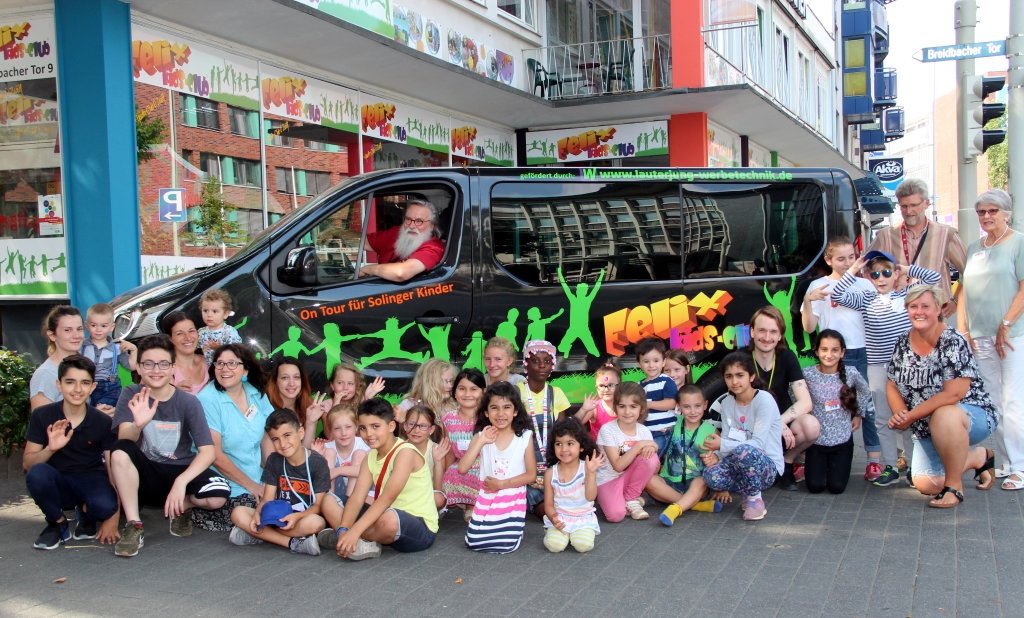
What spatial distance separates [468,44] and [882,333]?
10085 mm

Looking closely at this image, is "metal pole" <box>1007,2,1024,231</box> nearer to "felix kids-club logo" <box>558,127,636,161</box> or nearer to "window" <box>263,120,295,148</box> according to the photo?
"felix kids-club logo" <box>558,127,636,161</box>

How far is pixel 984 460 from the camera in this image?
21.2 ft

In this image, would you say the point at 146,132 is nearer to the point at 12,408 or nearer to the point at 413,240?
the point at 12,408

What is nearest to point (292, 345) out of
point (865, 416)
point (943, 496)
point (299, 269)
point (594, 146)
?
point (299, 269)

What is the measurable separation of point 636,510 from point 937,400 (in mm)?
2050

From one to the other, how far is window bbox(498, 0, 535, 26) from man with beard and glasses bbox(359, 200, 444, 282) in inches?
417

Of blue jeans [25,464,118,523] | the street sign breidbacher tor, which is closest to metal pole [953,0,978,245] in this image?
the street sign breidbacher tor

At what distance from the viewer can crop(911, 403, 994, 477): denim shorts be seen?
6.18 meters

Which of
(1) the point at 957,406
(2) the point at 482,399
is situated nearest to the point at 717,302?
(1) the point at 957,406

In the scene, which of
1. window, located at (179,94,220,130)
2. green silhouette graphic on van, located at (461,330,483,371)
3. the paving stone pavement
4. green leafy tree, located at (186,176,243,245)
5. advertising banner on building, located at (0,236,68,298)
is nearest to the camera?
the paving stone pavement

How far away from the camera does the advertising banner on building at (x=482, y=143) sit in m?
16.3

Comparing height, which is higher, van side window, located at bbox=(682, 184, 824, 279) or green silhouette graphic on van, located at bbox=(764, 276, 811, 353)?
van side window, located at bbox=(682, 184, 824, 279)

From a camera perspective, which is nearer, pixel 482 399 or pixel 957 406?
pixel 482 399

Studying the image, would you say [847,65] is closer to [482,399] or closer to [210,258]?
[210,258]
